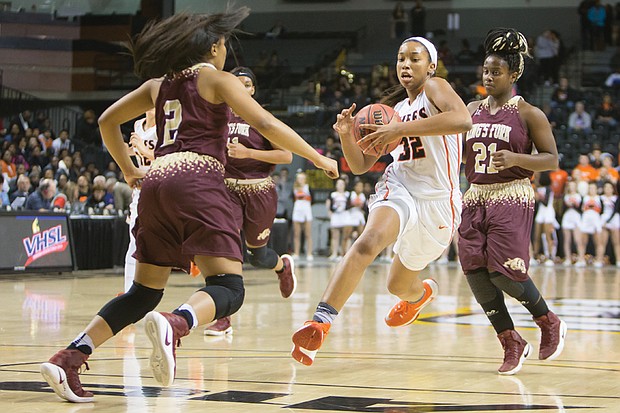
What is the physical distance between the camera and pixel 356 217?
21125 millimetres

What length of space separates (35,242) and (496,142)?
9505 millimetres

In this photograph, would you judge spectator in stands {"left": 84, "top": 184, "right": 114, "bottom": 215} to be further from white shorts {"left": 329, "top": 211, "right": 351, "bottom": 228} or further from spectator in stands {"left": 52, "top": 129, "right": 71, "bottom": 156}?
white shorts {"left": 329, "top": 211, "right": 351, "bottom": 228}

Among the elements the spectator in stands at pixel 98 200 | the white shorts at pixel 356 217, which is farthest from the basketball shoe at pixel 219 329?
the white shorts at pixel 356 217

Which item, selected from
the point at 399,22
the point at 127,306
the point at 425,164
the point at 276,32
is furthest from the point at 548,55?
the point at 127,306

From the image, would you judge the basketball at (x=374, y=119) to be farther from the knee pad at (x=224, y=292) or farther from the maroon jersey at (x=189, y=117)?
the knee pad at (x=224, y=292)

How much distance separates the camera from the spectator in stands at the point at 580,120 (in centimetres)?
2336

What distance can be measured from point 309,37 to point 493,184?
25043 millimetres

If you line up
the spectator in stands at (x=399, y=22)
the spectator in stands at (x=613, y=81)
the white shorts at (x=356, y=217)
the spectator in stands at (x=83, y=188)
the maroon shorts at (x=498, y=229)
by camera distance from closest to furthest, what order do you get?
the maroon shorts at (x=498, y=229)
the spectator in stands at (x=83, y=188)
the white shorts at (x=356, y=217)
the spectator in stands at (x=613, y=81)
the spectator in stands at (x=399, y=22)

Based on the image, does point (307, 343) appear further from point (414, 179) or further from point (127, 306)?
point (414, 179)

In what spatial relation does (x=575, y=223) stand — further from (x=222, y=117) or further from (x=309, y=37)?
(x=222, y=117)

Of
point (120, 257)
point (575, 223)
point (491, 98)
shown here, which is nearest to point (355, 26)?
point (575, 223)

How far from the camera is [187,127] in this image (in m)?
4.79

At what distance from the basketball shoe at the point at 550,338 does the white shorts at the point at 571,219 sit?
14.0m

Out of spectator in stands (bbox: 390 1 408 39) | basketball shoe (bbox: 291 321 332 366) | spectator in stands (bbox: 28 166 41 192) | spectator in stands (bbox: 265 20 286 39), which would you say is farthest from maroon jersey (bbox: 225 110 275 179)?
spectator in stands (bbox: 265 20 286 39)
